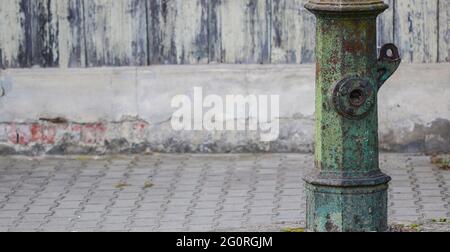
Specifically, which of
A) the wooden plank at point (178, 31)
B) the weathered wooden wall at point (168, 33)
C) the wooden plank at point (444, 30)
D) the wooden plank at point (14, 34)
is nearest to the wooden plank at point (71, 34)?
the weathered wooden wall at point (168, 33)

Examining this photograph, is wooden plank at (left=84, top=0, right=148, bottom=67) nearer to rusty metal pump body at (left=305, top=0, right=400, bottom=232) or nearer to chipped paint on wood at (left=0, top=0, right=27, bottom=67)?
chipped paint on wood at (left=0, top=0, right=27, bottom=67)

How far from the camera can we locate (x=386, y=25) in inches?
399

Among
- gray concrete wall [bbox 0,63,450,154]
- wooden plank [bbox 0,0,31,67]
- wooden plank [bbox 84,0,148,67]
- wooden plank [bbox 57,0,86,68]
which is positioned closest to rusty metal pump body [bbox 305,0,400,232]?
gray concrete wall [bbox 0,63,450,154]

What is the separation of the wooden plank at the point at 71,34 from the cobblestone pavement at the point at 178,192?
759 millimetres

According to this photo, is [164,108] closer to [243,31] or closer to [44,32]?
[243,31]

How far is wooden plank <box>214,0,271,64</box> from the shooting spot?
33.4 ft

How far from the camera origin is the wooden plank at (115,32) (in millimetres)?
10234

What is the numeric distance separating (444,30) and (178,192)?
2442 millimetres

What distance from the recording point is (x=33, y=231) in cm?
830

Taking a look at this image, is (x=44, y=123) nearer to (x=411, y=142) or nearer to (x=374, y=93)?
(x=411, y=142)

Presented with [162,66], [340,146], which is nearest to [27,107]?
[162,66]

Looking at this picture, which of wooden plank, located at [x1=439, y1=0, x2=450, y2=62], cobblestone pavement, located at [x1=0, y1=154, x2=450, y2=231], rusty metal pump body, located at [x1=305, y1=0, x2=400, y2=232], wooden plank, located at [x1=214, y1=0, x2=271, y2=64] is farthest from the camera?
wooden plank, located at [x1=214, y1=0, x2=271, y2=64]

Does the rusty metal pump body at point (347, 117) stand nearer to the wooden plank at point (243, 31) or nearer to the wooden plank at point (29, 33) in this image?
the wooden plank at point (243, 31)

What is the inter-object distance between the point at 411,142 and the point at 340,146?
318 cm
